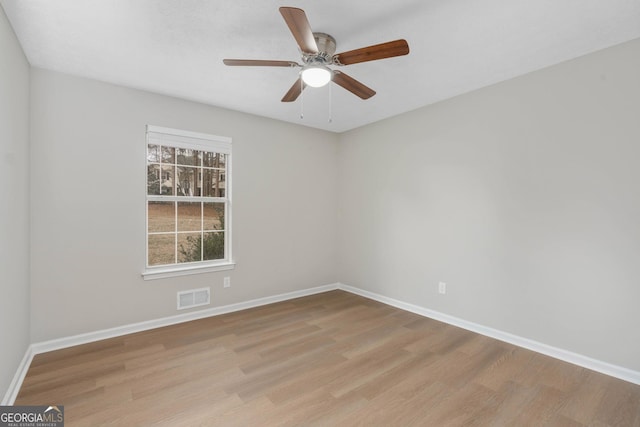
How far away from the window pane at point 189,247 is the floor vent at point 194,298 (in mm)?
410

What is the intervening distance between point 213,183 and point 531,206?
3.42 meters

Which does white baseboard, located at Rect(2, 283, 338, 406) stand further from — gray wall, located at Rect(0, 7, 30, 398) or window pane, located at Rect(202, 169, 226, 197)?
window pane, located at Rect(202, 169, 226, 197)

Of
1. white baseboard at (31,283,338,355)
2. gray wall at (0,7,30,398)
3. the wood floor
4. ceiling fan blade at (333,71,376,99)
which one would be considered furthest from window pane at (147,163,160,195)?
ceiling fan blade at (333,71,376,99)

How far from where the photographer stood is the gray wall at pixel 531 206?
2.32 meters

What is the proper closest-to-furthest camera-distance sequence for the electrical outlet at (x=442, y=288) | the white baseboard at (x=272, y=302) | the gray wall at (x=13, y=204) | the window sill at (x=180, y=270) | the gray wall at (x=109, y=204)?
the gray wall at (x=13, y=204)
the white baseboard at (x=272, y=302)
the gray wall at (x=109, y=204)
the window sill at (x=180, y=270)
the electrical outlet at (x=442, y=288)

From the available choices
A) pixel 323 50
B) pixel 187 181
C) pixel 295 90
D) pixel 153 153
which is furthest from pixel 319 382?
pixel 153 153

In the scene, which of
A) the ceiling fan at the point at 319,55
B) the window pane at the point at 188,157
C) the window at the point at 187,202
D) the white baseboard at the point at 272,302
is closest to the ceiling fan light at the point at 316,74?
the ceiling fan at the point at 319,55

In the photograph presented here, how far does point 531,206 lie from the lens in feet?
9.07

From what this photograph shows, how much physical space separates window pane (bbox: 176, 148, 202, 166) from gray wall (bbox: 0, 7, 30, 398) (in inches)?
49.9

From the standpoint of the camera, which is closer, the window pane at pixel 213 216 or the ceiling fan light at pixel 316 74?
the ceiling fan light at pixel 316 74

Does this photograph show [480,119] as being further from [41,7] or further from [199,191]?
[41,7]

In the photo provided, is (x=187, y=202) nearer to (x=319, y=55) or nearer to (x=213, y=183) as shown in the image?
(x=213, y=183)

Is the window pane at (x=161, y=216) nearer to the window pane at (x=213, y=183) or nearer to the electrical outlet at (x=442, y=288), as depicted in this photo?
the window pane at (x=213, y=183)

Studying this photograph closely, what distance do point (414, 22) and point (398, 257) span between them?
271 cm
